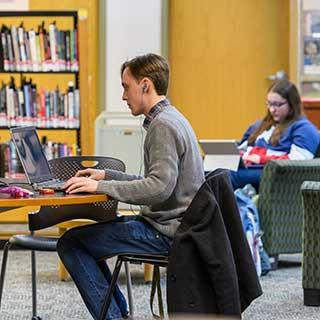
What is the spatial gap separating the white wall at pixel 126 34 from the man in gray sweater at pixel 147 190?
4.29 meters

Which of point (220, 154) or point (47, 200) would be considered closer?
point (47, 200)

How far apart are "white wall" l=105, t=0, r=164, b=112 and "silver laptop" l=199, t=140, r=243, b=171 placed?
7.67 feet

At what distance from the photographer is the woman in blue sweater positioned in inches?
210

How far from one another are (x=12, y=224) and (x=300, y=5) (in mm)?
2977

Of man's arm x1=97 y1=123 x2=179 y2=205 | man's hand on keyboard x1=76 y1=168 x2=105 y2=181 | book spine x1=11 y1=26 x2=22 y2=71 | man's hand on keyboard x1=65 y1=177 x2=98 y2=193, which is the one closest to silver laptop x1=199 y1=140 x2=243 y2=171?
book spine x1=11 y1=26 x2=22 y2=71

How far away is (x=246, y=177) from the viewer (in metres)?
5.48

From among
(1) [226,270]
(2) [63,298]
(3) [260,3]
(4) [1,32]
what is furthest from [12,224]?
(1) [226,270]

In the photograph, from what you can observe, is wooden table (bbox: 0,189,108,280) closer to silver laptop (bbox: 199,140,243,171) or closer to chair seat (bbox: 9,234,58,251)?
chair seat (bbox: 9,234,58,251)

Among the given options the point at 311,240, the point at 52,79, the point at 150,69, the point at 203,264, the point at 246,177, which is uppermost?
the point at 150,69

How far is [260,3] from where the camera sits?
24.8 feet

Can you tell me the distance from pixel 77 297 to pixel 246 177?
1.54 meters

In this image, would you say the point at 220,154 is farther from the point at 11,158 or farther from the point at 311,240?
the point at 11,158

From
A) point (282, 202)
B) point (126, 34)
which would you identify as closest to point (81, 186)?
point (282, 202)

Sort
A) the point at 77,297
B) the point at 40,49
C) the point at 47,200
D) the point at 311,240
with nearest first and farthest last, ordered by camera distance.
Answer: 1. the point at 47,200
2. the point at 311,240
3. the point at 77,297
4. the point at 40,49
